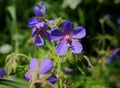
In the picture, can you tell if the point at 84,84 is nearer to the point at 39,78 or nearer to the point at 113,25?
the point at 39,78

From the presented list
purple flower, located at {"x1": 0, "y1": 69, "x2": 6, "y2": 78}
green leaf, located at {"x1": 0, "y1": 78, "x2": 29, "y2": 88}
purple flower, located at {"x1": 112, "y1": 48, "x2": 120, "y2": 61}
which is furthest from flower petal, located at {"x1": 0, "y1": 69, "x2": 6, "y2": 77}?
purple flower, located at {"x1": 112, "y1": 48, "x2": 120, "y2": 61}

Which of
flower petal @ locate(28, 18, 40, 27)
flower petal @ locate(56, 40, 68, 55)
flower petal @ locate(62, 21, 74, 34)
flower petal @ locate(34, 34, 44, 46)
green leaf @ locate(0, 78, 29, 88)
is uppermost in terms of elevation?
flower petal @ locate(28, 18, 40, 27)

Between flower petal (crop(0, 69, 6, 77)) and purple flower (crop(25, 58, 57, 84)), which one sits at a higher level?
purple flower (crop(25, 58, 57, 84))

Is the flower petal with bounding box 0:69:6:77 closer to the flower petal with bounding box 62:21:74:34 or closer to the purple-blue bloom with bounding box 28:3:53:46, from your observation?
the purple-blue bloom with bounding box 28:3:53:46

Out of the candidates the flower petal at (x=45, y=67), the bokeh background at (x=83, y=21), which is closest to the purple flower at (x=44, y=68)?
the flower petal at (x=45, y=67)

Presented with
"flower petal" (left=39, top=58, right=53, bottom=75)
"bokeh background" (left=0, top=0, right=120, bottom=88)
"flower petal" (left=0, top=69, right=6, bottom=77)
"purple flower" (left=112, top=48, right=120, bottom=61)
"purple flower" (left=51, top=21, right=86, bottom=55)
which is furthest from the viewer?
"bokeh background" (left=0, top=0, right=120, bottom=88)

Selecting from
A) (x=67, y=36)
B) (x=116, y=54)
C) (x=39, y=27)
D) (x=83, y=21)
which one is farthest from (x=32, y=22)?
(x=83, y=21)
